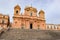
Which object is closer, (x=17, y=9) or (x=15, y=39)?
(x=15, y=39)

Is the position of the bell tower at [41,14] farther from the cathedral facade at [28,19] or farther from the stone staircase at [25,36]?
the stone staircase at [25,36]

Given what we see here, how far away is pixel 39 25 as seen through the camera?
50844 millimetres

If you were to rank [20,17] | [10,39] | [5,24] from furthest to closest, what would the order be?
[5,24] < [20,17] < [10,39]

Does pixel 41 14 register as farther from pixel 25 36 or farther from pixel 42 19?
pixel 25 36

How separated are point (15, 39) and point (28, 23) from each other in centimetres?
3345

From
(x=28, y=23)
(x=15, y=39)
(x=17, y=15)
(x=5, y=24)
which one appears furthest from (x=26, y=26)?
(x=15, y=39)

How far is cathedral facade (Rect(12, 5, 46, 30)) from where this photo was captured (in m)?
48.6

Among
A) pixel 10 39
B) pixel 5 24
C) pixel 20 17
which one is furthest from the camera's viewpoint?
pixel 5 24

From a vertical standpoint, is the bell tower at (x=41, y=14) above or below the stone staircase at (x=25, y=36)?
above

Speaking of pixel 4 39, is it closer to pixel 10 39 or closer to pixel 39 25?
pixel 10 39

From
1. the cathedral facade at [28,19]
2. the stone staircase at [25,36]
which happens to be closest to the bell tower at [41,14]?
the cathedral facade at [28,19]

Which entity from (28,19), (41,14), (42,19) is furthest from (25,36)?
(41,14)

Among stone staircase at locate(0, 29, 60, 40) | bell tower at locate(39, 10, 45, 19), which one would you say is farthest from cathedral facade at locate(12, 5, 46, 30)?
stone staircase at locate(0, 29, 60, 40)

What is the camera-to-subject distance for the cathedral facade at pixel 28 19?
4859cm
